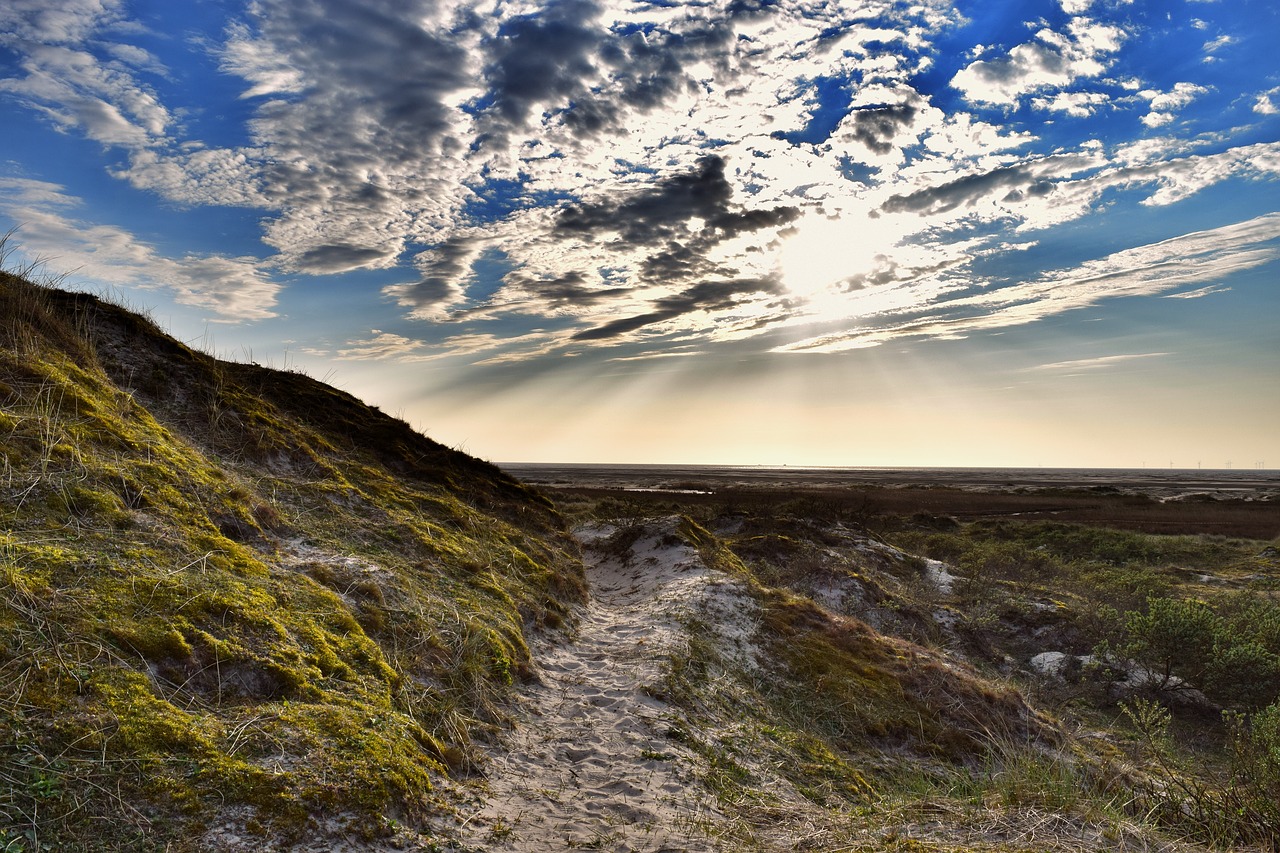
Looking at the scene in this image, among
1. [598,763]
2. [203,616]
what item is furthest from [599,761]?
[203,616]

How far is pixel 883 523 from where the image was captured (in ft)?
Answer: 118

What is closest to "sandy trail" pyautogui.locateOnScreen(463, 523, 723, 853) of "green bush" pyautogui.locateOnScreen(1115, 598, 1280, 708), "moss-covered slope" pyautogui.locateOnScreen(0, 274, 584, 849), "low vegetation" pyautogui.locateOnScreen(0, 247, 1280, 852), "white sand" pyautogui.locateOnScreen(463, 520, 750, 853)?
"white sand" pyautogui.locateOnScreen(463, 520, 750, 853)

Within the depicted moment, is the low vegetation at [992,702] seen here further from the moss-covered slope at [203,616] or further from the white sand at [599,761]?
the moss-covered slope at [203,616]

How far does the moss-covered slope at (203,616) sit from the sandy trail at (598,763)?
490mm

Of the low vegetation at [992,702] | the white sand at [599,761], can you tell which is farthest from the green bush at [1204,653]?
the white sand at [599,761]

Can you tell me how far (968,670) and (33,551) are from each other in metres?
13.0

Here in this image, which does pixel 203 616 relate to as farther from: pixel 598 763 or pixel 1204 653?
pixel 1204 653

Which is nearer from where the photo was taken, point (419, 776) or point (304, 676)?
point (419, 776)

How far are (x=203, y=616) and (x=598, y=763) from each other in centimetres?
380

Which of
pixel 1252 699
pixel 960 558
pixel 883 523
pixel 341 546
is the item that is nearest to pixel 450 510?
pixel 341 546

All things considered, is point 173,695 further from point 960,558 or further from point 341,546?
point 960,558

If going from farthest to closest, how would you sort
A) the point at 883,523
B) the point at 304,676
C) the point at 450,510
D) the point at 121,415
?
the point at 883,523
the point at 450,510
the point at 121,415
the point at 304,676

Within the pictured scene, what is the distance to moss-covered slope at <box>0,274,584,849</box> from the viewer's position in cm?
364

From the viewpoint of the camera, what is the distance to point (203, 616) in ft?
16.7
